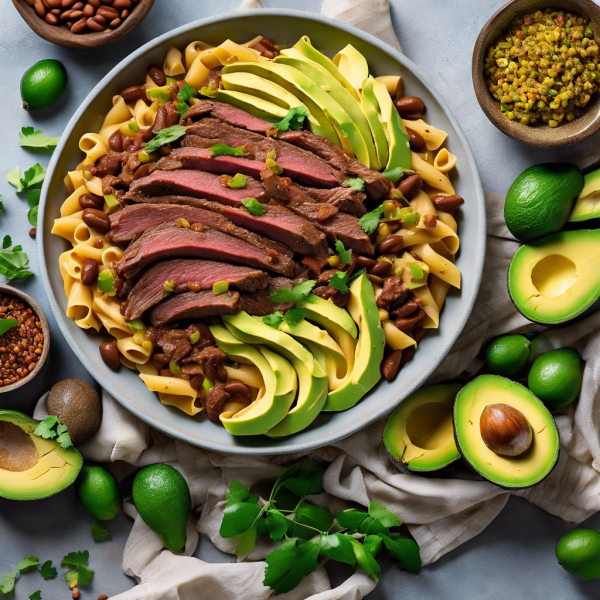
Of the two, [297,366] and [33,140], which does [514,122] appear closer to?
[297,366]

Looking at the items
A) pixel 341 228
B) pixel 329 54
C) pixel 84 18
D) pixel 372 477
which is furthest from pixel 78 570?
pixel 329 54

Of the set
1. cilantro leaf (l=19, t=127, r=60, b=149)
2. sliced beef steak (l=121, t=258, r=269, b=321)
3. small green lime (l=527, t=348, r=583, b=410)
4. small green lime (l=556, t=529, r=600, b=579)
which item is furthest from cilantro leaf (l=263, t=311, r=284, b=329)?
small green lime (l=556, t=529, r=600, b=579)

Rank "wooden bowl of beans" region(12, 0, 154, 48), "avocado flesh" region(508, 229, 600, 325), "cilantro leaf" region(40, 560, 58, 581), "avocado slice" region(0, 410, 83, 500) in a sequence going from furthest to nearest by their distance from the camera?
"cilantro leaf" region(40, 560, 58, 581), "wooden bowl of beans" region(12, 0, 154, 48), "avocado slice" region(0, 410, 83, 500), "avocado flesh" region(508, 229, 600, 325)

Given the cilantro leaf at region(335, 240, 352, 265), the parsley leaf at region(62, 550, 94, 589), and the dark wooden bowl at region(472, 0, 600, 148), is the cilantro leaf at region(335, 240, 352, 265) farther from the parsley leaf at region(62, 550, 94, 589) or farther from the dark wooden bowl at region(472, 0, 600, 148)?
the parsley leaf at region(62, 550, 94, 589)

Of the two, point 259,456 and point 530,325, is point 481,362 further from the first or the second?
point 259,456

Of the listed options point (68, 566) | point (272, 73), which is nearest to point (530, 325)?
point (272, 73)

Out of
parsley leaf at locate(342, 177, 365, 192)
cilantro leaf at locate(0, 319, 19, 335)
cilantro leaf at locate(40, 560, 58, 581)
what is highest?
parsley leaf at locate(342, 177, 365, 192)
